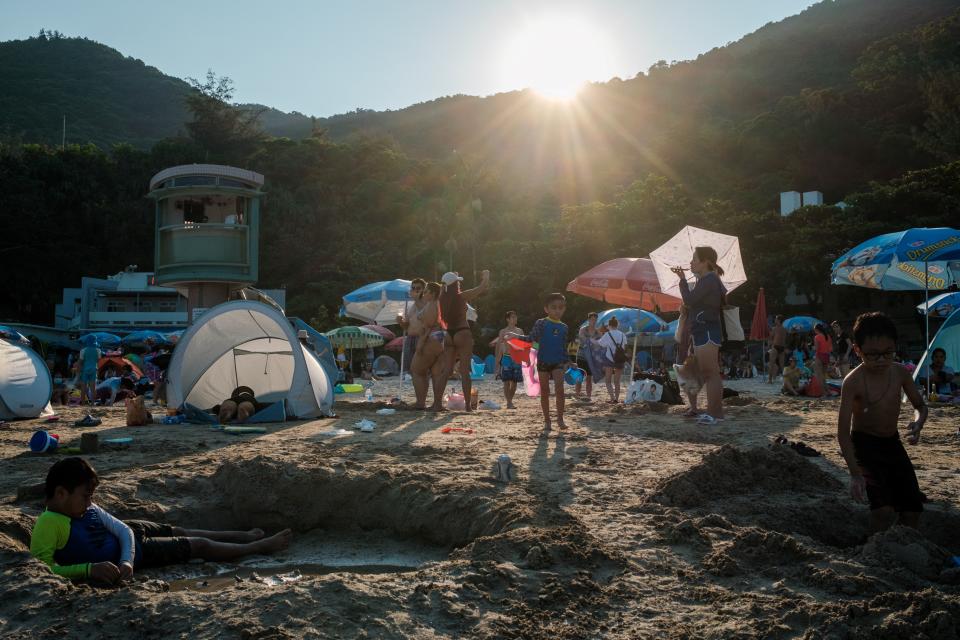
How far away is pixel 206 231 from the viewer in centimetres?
1998

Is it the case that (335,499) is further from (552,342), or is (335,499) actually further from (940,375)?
(940,375)

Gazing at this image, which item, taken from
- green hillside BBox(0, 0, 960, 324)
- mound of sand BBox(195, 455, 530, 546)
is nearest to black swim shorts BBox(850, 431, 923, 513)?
mound of sand BBox(195, 455, 530, 546)

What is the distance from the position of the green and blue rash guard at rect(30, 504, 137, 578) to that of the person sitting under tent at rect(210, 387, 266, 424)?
5.09 m

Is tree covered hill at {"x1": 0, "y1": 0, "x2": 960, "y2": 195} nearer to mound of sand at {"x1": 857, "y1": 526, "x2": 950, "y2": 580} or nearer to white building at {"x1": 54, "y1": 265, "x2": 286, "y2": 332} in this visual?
white building at {"x1": 54, "y1": 265, "x2": 286, "y2": 332}

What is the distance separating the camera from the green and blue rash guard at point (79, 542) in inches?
126

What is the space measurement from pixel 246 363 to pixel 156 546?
662 centimetres

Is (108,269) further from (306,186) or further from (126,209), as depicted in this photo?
(306,186)

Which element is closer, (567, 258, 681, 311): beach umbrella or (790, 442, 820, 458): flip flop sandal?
(790, 442, 820, 458): flip flop sandal

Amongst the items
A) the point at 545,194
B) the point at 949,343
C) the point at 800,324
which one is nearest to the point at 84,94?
the point at 545,194

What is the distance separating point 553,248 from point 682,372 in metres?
24.7

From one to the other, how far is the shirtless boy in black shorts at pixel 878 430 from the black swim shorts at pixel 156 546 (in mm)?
3429

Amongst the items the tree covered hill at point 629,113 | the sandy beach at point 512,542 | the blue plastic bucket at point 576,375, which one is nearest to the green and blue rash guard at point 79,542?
the sandy beach at point 512,542

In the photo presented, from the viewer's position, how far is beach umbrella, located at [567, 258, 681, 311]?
11250 millimetres

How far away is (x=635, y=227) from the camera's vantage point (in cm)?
3219
